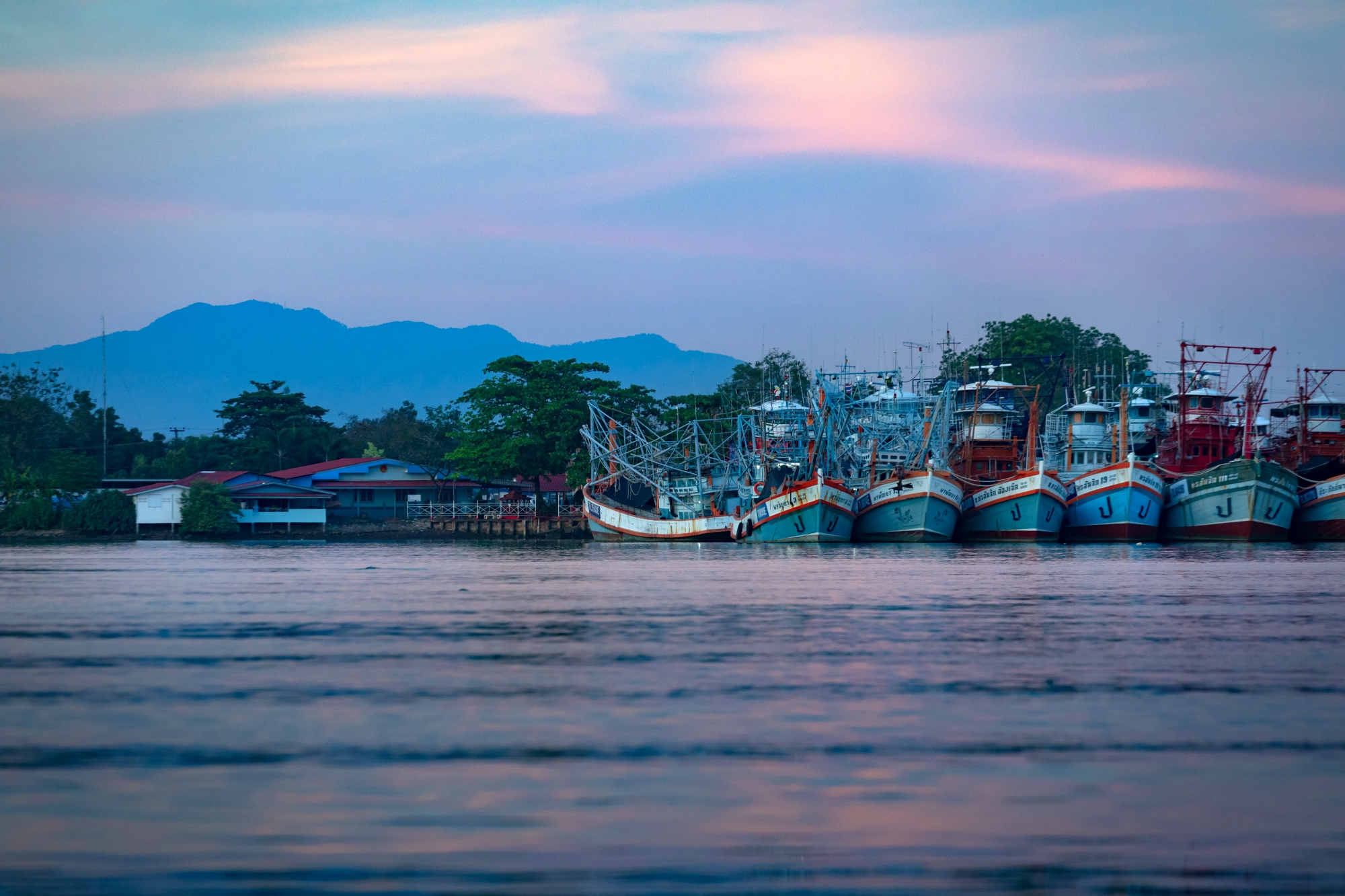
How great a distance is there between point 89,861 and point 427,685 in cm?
684

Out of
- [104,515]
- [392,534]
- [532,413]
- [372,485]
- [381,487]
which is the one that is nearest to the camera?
[104,515]

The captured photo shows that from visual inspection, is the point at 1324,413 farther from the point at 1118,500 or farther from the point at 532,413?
the point at 532,413

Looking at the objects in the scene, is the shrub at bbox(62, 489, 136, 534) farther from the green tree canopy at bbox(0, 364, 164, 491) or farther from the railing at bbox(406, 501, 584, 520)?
the railing at bbox(406, 501, 584, 520)

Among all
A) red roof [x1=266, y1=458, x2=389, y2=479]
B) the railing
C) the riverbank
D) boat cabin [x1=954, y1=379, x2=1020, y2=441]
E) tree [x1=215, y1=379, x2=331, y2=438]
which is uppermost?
tree [x1=215, y1=379, x2=331, y2=438]

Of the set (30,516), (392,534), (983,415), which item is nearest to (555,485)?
(392,534)

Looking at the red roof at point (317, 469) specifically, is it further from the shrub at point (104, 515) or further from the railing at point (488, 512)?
the shrub at point (104, 515)

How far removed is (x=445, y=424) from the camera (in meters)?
104

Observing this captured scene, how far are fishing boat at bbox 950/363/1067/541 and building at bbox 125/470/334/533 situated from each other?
37.9m

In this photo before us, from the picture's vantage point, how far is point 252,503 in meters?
76.5

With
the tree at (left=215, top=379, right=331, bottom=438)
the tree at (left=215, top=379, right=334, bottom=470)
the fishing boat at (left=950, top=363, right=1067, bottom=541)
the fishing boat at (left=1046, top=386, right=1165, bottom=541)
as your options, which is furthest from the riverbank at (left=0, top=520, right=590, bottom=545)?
the fishing boat at (left=1046, top=386, right=1165, bottom=541)

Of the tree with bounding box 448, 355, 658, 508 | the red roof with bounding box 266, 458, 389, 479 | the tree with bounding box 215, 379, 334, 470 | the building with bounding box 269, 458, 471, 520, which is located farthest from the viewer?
the tree with bounding box 215, 379, 334, 470

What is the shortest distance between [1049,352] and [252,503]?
6289cm

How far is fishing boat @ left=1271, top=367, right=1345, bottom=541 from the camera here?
59.4m

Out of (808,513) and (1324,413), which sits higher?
(1324,413)
